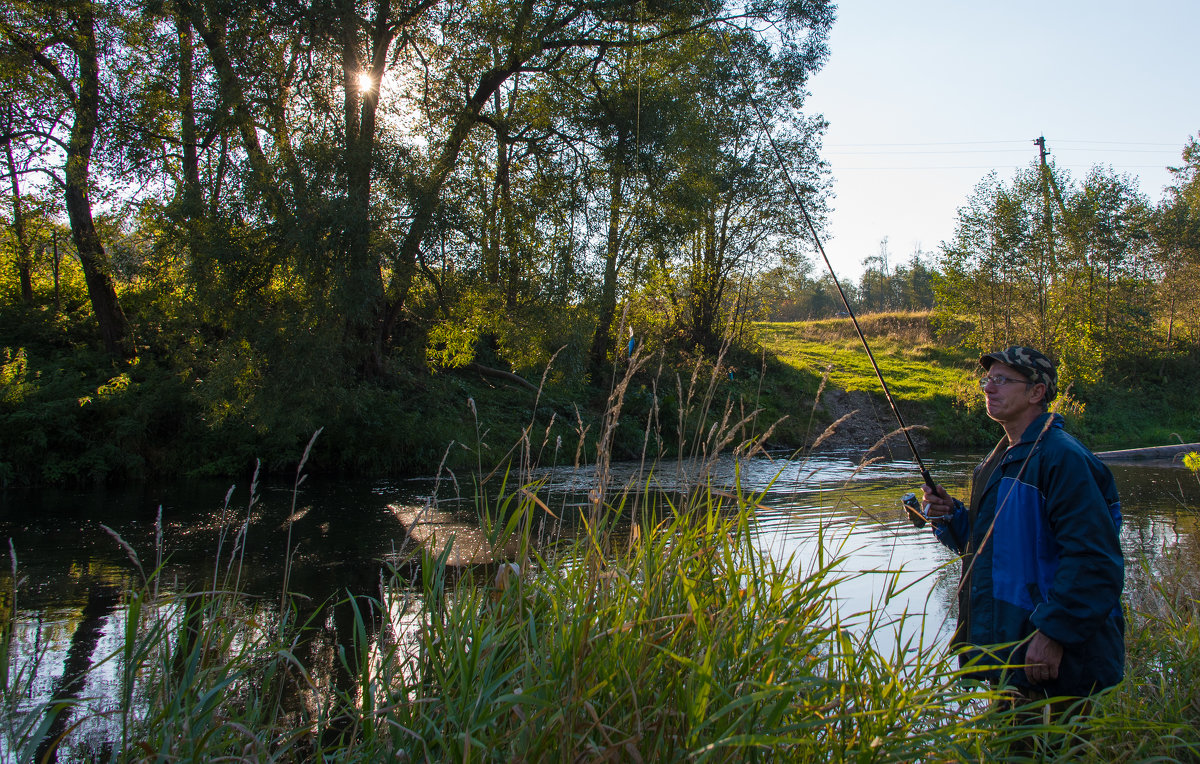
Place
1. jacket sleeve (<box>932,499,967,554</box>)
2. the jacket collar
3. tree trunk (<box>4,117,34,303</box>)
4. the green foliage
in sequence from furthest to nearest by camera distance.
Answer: the green foliage
tree trunk (<box>4,117,34,303</box>)
jacket sleeve (<box>932,499,967,554</box>)
the jacket collar

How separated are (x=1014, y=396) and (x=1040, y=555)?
1.76 feet

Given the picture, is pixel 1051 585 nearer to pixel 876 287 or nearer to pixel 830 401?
pixel 830 401

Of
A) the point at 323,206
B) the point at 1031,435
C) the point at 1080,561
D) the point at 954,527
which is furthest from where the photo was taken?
the point at 323,206

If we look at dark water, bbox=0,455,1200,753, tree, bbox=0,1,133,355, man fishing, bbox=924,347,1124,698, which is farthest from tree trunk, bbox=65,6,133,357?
man fishing, bbox=924,347,1124,698

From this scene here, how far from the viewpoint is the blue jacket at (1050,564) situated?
7.39ft

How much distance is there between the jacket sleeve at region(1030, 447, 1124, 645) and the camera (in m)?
2.24

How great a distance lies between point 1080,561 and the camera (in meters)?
2.26

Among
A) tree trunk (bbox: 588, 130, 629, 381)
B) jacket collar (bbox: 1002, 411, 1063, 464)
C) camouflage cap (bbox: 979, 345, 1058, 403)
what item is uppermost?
tree trunk (bbox: 588, 130, 629, 381)

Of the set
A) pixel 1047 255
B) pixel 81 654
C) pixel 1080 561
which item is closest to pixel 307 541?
pixel 81 654

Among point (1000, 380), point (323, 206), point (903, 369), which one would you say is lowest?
point (1000, 380)

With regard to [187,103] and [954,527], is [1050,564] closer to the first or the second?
[954,527]

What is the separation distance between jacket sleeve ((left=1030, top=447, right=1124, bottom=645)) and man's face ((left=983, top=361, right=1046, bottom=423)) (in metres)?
0.28

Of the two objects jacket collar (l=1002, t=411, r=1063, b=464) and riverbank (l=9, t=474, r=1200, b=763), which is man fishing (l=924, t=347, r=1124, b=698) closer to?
jacket collar (l=1002, t=411, r=1063, b=464)

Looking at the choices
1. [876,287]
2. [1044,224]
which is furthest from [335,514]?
[876,287]
